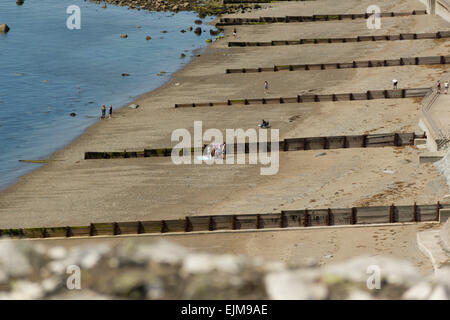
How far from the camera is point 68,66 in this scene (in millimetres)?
97062

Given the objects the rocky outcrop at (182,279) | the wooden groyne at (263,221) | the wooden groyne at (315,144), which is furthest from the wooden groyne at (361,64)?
the rocky outcrop at (182,279)

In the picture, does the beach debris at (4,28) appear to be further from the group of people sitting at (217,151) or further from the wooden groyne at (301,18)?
the group of people sitting at (217,151)

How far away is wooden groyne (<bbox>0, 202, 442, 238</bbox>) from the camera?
1601 inches

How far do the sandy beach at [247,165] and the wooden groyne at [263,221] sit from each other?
1004mm

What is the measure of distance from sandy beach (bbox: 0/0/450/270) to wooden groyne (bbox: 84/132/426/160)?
0.67m

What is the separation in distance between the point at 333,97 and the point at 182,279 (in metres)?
42.4

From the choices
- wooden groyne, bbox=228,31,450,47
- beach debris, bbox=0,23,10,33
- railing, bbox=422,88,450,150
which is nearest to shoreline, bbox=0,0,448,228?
railing, bbox=422,88,450,150

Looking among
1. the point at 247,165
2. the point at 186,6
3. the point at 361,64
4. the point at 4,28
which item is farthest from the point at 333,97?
the point at 4,28

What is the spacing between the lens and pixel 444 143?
165 feet

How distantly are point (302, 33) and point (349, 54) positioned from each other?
1545cm
